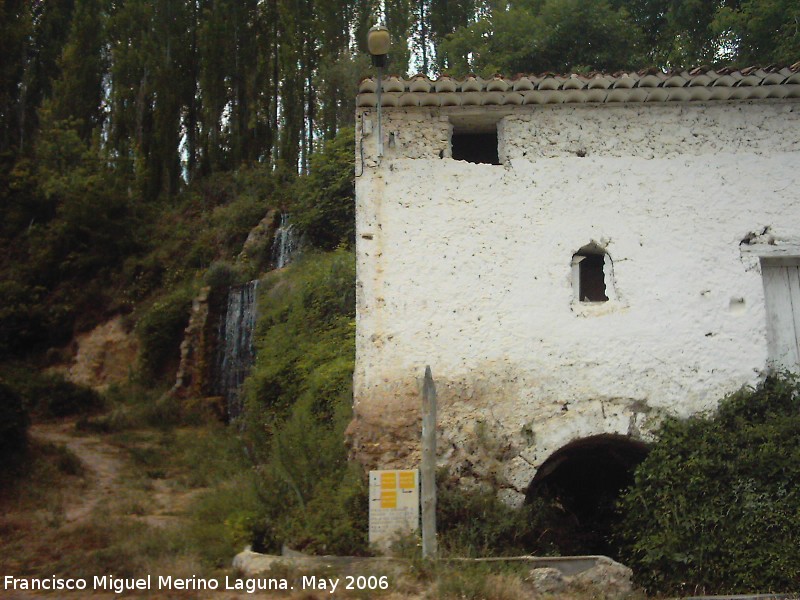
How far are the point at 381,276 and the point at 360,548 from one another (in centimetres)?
318

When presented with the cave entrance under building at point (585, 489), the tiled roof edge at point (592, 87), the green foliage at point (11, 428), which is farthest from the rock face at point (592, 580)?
the green foliage at point (11, 428)

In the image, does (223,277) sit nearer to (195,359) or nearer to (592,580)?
(195,359)

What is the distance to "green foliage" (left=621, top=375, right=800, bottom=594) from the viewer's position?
24.8ft

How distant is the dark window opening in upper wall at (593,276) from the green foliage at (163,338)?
1368 centimetres

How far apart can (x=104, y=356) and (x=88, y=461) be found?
712 centimetres

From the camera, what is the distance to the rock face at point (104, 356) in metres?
20.5

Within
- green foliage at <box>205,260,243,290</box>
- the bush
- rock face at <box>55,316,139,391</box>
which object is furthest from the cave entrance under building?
rock face at <box>55,316,139,391</box>

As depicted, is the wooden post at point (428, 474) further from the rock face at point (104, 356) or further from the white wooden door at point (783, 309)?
the rock face at point (104, 356)

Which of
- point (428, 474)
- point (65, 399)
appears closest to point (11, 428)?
point (65, 399)

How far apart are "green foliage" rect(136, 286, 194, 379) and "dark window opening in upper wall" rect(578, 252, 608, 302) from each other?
13676mm

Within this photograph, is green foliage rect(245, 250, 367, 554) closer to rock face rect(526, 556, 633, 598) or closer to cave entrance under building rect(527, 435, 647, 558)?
rock face rect(526, 556, 633, 598)

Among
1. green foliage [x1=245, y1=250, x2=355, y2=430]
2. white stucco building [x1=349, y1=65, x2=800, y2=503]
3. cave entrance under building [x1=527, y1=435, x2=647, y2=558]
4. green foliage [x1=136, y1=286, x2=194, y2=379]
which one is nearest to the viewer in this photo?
white stucco building [x1=349, y1=65, x2=800, y2=503]

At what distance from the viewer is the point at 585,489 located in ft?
33.1

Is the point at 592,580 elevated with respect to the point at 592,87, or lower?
lower
